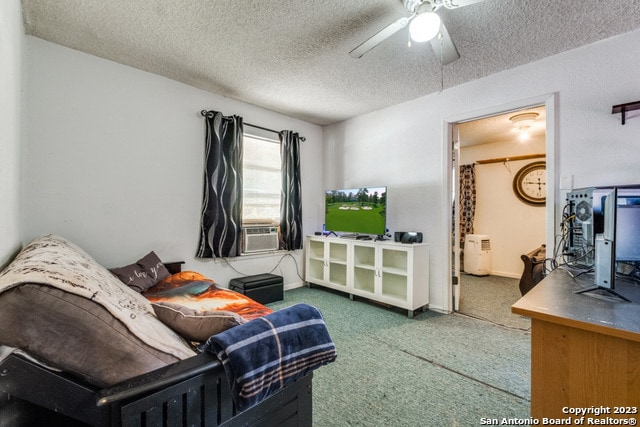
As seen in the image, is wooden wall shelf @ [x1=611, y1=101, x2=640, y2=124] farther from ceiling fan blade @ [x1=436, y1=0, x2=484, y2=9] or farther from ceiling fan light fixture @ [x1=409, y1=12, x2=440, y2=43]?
ceiling fan light fixture @ [x1=409, y1=12, x2=440, y2=43]

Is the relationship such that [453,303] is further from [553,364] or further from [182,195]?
[182,195]

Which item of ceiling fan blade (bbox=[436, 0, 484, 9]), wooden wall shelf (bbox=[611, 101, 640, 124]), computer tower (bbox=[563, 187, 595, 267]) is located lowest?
computer tower (bbox=[563, 187, 595, 267])

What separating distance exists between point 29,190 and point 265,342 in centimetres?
252

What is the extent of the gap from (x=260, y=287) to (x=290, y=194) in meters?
1.30

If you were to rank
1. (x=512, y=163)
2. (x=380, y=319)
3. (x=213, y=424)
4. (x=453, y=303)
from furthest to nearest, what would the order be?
(x=512, y=163) < (x=453, y=303) < (x=380, y=319) < (x=213, y=424)

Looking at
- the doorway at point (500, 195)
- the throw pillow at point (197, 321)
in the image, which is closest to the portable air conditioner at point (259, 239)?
the throw pillow at point (197, 321)

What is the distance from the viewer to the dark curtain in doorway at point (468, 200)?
5.28m

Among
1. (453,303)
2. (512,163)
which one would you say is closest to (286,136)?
(453,303)

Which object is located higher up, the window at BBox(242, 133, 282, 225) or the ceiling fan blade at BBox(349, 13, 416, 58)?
the ceiling fan blade at BBox(349, 13, 416, 58)

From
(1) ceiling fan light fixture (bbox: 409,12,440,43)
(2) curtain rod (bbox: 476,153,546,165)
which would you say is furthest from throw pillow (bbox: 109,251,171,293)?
(2) curtain rod (bbox: 476,153,546,165)

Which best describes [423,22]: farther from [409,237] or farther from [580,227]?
[409,237]

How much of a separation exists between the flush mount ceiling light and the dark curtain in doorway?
1042 millimetres

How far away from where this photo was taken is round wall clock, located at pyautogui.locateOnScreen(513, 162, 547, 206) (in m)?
4.58

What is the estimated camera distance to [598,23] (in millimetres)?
1982
